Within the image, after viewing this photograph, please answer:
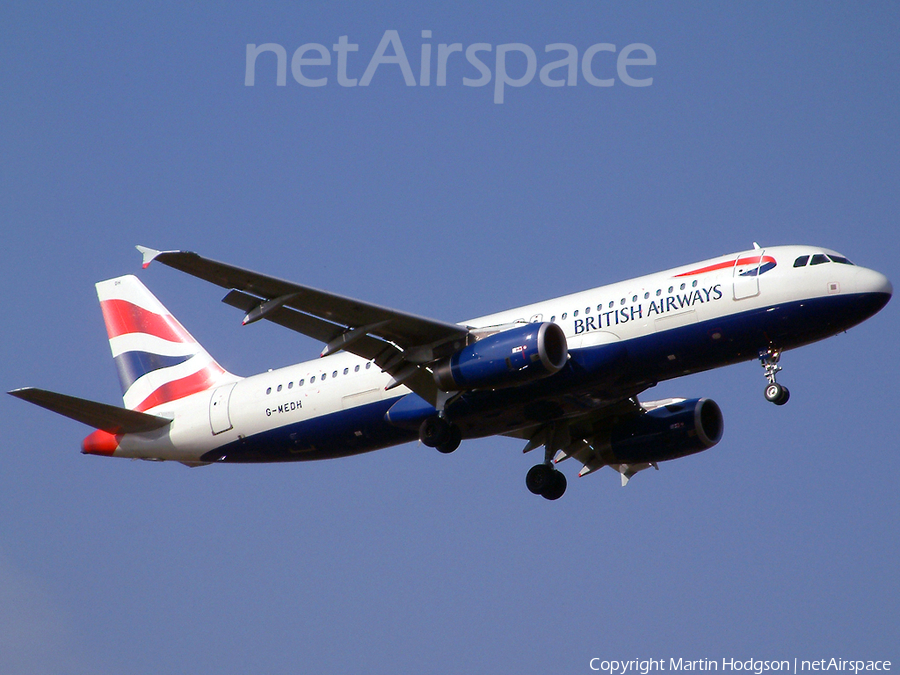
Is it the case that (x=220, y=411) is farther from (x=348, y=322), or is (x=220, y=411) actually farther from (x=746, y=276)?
(x=746, y=276)

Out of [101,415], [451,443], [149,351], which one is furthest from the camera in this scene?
[149,351]

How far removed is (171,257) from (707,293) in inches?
497

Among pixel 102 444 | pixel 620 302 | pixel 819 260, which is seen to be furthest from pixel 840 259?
pixel 102 444

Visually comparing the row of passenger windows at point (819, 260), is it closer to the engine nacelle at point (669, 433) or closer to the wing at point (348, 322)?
the engine nacelle at point (669, 433)

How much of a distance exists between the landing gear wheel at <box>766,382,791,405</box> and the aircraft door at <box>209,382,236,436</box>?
15.2 meters

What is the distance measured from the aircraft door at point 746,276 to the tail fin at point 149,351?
15820mm

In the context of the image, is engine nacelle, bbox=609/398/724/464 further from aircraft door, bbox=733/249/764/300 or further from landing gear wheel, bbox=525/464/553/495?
aircraft door, bbox=733/249/764/300

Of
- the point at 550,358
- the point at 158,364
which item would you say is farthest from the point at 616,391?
the point at 158,364

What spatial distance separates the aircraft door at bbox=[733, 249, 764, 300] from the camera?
2881cm

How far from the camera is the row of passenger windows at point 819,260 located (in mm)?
28969

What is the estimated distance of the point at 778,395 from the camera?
28.8 meters

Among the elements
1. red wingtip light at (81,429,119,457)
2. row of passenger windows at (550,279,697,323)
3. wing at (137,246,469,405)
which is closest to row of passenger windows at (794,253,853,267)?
row of passenger windows at (550,279,697,323)

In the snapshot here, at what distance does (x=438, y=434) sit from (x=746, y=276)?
8.66m

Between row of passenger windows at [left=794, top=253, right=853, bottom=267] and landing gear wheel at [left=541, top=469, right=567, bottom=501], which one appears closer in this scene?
row of passenger windows at [left=794, top=253, right=853, bottom=267]
